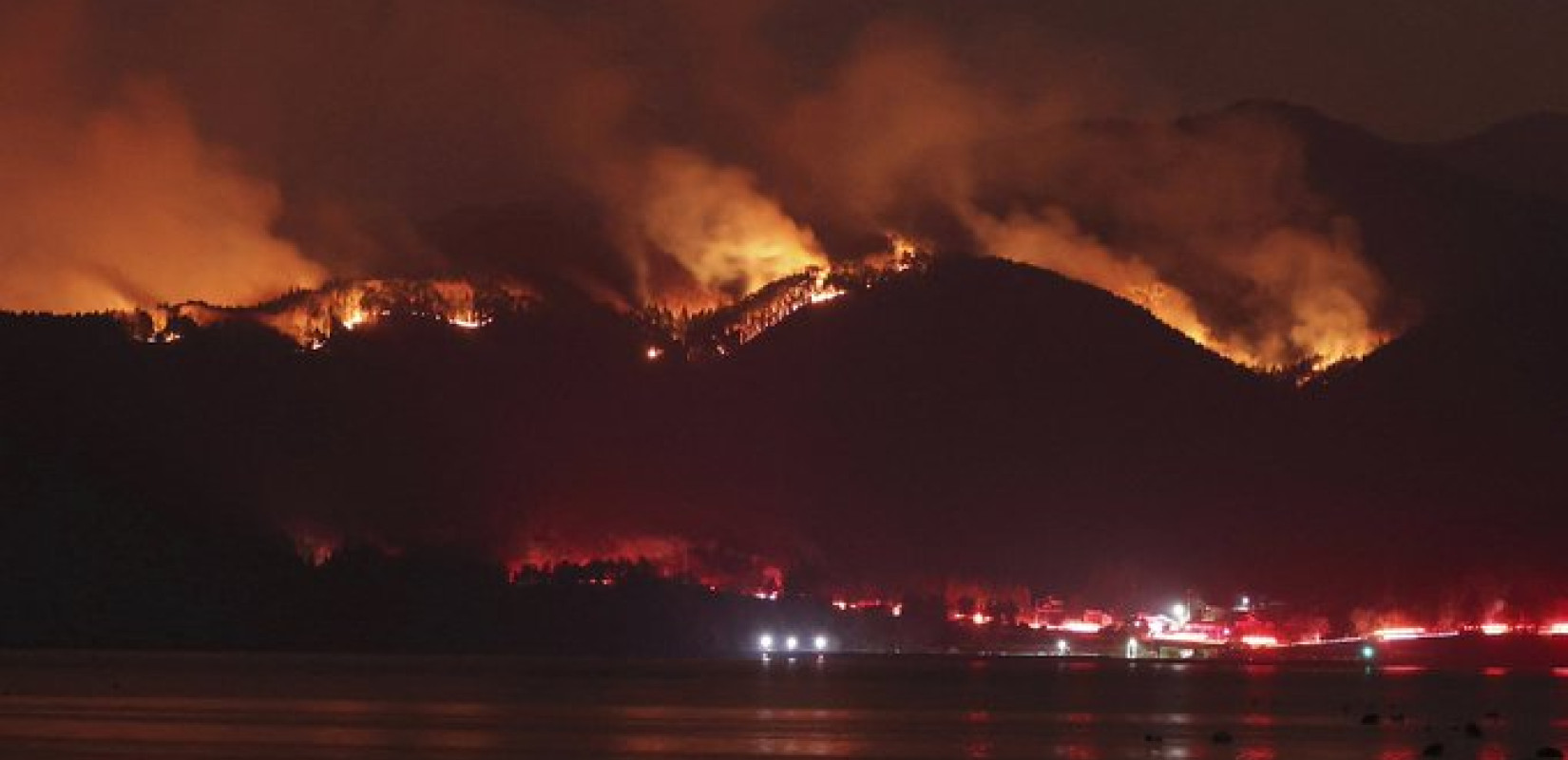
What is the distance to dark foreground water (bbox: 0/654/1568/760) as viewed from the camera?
7225 centimetres

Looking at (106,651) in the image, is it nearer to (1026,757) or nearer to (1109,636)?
(1109,636)

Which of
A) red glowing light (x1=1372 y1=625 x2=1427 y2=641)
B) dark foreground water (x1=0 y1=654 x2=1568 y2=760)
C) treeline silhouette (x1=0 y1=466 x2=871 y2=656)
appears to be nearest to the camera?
dark foreground water (x1=0 y1=654 x2=1568 y2=760)

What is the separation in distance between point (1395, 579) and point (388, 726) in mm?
122158

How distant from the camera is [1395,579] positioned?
19062 cm

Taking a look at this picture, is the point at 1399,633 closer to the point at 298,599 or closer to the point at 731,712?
the point at 298,599

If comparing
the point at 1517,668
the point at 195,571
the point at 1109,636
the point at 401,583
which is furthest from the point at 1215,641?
the point at 195,571

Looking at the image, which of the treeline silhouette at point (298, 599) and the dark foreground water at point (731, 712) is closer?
the dark foreground water at point (731, 712)

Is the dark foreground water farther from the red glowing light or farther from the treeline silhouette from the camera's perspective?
A: the red glowing light

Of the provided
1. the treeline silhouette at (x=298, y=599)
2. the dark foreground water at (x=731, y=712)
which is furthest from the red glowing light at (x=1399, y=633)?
the dark foreground water at (x=731, y=712)

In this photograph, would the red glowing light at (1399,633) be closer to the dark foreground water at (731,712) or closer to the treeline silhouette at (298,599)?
the treeline silhouette at (298,599)

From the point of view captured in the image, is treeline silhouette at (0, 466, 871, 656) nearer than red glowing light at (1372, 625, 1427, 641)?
Yes

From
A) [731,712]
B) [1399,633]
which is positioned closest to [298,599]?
[1399,633]

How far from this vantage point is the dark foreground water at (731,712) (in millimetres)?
72250

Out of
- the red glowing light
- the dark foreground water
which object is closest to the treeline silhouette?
the dark foreground water
